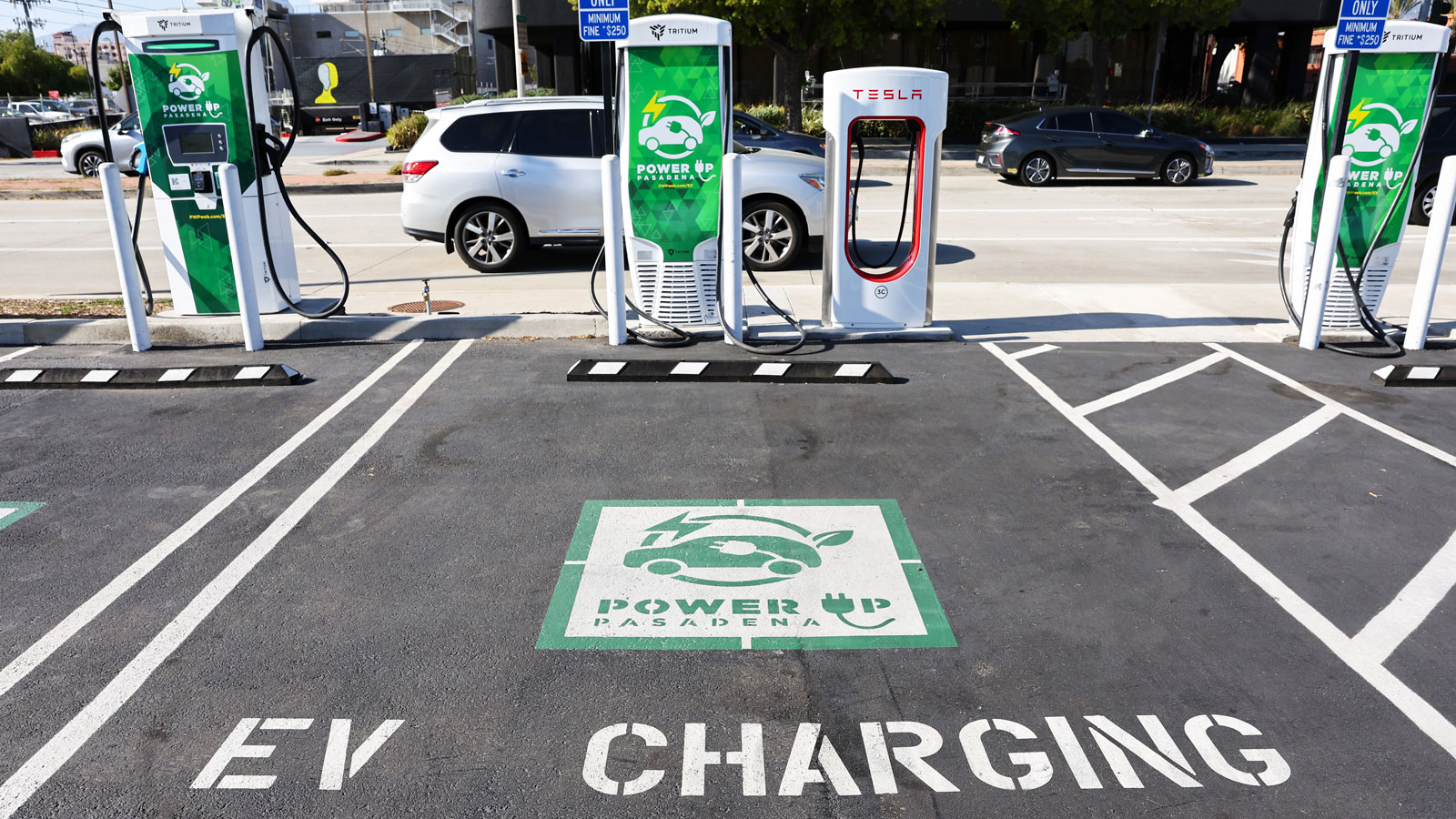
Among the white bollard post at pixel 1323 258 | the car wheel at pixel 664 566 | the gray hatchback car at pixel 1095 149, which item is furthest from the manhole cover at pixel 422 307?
the gray hatchback car at pixel 1095 149

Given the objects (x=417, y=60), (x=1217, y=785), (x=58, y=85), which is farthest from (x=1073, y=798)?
(x=58, y=85)

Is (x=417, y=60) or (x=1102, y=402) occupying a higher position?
(x=417, y=60)

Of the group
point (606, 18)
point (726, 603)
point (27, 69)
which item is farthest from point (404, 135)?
point (27, 69)

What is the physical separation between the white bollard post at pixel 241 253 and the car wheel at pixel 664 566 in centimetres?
503

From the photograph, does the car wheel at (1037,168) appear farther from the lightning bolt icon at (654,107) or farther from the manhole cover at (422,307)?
the lightning bolt icon at (654,107)

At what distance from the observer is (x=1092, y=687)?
3.61 meters

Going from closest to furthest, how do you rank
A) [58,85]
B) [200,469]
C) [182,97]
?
1. [200,469]
2. [182,97]
3. [58,85]

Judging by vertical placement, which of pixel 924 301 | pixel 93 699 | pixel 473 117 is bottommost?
pixel 93 699

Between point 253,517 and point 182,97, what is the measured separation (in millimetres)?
4716

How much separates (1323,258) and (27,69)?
88.8 meters

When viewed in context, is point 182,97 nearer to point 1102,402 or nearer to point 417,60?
point 1102,402

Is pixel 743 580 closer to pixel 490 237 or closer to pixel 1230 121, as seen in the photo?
pixel 490 237

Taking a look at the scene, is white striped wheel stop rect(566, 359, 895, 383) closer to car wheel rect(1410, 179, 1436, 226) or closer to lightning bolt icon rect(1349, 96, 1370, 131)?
lightning bolt icon rect(1349, 96, 1370, 131)

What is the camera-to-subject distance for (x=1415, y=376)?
7.21 meters
